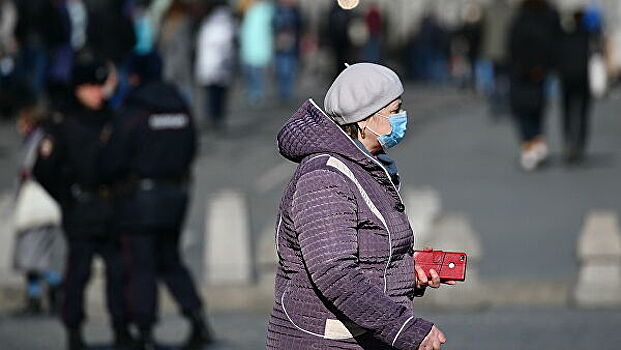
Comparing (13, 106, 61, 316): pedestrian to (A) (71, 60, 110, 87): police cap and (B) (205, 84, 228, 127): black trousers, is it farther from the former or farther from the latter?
(B) (205, 84, 228, 127): black trousers

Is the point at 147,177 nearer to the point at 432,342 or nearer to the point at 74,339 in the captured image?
the point at 74,339

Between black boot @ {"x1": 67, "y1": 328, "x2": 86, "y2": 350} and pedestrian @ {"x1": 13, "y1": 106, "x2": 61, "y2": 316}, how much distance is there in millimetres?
1795

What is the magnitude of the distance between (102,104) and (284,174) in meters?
10.4

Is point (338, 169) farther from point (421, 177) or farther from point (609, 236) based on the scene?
point (421, 177)

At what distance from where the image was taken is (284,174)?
69.9 feet

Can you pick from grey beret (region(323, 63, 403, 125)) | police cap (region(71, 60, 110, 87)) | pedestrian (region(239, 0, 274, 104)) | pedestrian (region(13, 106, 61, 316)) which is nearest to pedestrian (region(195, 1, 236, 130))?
pedestrian (region(239, 0, 274, 104))

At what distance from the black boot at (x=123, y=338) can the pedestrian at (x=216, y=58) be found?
42.6ft

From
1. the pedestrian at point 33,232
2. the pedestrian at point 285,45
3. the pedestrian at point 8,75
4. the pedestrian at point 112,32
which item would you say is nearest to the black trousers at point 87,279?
the pedestrian at point 33,232

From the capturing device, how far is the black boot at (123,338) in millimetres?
10945

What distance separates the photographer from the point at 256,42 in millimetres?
28188

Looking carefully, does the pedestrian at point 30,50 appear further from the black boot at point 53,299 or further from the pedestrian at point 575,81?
the black boot at point 53,299

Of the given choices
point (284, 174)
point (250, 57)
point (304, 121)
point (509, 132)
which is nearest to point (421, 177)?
point (284, 174)

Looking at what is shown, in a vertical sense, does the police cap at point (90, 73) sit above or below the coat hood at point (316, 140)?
above

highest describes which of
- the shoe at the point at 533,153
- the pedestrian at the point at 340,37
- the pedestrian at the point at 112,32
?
the pedestrian at the point at 340,37
